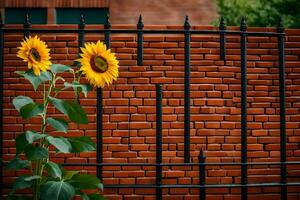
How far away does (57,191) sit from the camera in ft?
8.59

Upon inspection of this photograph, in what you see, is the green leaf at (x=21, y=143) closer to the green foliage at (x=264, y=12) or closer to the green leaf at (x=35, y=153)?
the green leaf at (x=35, y=153)

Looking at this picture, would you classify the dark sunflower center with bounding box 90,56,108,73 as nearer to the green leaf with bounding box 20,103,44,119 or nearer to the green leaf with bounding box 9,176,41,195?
the green leaf with bounding box 20,103,44,119

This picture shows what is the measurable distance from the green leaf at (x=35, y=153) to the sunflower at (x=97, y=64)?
53cm

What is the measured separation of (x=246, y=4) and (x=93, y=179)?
293 inches

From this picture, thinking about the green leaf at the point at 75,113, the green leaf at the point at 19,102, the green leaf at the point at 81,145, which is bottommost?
the green leaf at the point at 81,145

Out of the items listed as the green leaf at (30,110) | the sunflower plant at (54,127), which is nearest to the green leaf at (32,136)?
the sunflower plant at (54,127)

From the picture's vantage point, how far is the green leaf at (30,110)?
265 cm

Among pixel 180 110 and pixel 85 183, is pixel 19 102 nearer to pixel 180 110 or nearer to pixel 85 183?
pixel 85 183

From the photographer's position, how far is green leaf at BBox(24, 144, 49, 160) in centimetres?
260

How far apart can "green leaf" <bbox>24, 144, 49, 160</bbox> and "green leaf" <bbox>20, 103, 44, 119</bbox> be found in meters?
0.19

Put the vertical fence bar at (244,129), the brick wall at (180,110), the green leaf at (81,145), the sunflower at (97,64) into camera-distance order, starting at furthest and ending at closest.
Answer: the brick wall at (180,110) → the vertical fence bar at (244,129) → the sunflower at (97,64) → the green leaf at (81,145)

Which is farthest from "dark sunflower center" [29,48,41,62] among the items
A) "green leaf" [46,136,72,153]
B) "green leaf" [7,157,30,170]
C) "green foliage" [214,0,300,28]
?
"green foliage" [214,0,300,28]

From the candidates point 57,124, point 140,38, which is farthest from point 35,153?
point 140,38

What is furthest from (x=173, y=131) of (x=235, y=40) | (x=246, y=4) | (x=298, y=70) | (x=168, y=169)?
(x=246, y=4)
